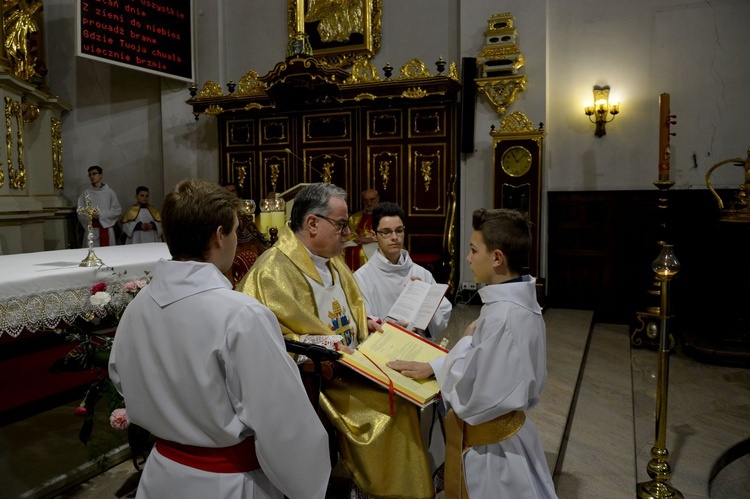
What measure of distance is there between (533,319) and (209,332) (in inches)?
48.4

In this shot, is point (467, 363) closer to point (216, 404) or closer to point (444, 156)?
point (216, 404)

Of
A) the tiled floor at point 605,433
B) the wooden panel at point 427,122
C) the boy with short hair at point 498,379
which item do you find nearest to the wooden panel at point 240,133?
the wooden panel at point 427,122

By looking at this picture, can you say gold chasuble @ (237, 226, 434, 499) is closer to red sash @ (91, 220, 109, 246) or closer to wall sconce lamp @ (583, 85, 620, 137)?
wall sconce lamp @ (583, 85, 620, 137)

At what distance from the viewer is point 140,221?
981cm

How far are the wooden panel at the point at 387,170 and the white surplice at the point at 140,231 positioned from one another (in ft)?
13.3

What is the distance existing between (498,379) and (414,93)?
6407 millimetres

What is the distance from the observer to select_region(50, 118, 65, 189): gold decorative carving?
31.8 feet

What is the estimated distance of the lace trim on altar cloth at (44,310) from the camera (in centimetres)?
316

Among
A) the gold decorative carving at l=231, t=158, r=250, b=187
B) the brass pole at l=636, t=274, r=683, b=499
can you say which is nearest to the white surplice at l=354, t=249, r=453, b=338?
the brass pole at l=636, t=274, r=683, b=499

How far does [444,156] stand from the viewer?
8.19m

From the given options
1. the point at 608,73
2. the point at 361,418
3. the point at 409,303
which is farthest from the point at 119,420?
the point at 608,73

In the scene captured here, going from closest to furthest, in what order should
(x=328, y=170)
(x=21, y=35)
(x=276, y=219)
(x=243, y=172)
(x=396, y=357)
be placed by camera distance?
(x=396, y=357), (x=276, y=219), (x=21, y=35), (x=328, y=170), (x=243, y=172)

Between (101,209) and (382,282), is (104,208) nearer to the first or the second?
(101,209)

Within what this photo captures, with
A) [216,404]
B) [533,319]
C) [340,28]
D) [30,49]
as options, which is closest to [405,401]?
[533,319]
